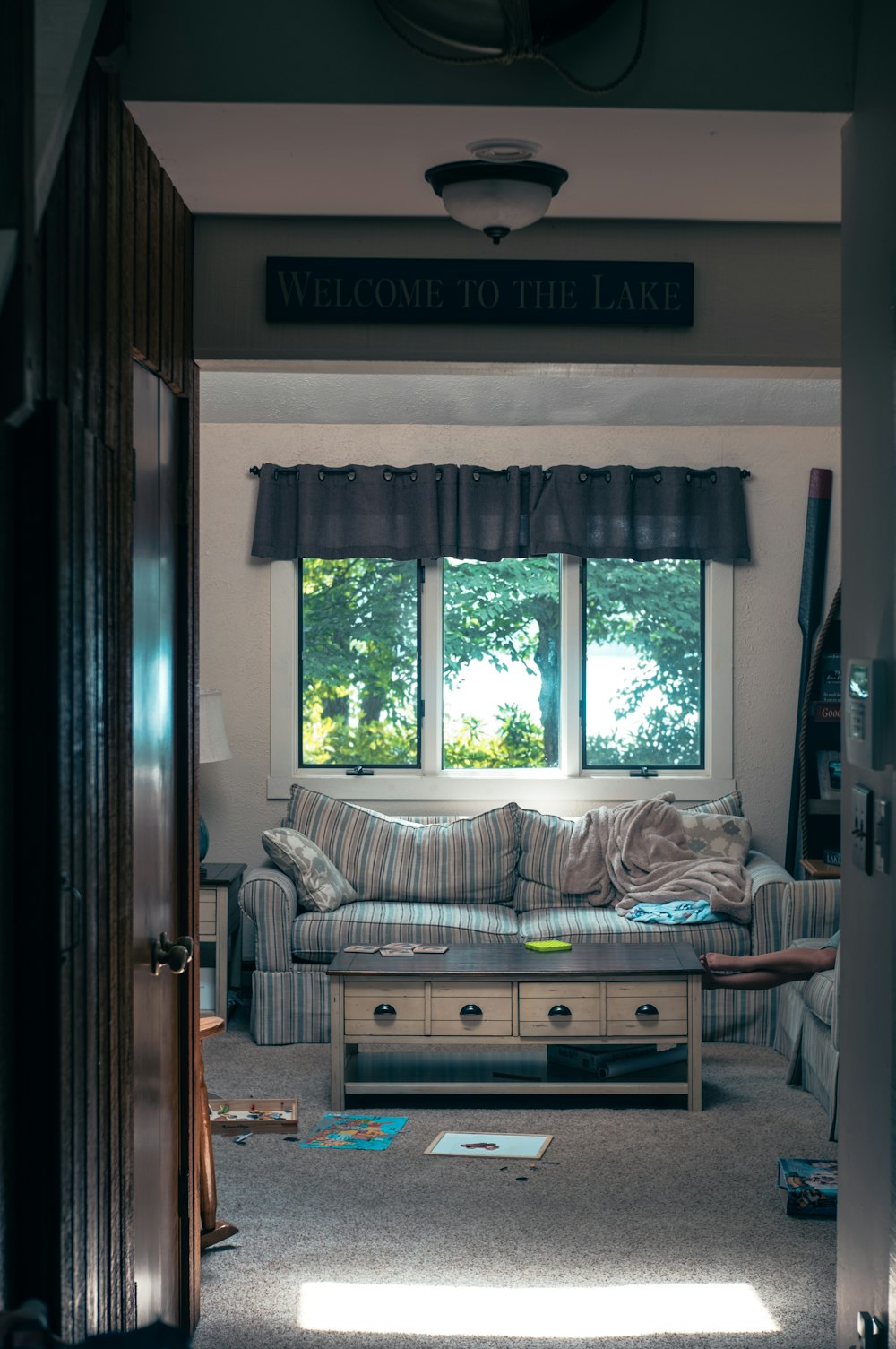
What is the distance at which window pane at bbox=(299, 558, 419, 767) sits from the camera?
269 inches

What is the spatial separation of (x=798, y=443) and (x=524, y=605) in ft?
5.00

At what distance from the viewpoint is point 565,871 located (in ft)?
20.1

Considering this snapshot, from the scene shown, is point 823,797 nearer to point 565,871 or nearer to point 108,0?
point 565,871

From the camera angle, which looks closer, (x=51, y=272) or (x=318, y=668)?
(x=51, y=272)

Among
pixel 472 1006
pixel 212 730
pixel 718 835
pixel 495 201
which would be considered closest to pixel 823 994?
pixel 472 1006

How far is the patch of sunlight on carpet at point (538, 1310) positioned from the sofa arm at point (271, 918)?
2.26 m

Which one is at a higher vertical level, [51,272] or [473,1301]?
[51,272]

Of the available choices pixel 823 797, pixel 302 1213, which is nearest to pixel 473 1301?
pixel 302 1213

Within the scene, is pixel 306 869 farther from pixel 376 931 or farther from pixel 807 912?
pixel 807 912

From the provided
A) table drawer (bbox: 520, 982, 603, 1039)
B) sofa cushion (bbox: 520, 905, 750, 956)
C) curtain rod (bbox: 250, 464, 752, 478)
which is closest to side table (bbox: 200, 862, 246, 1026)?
sofa cushion (bbox: 520, 905, 750, 956)

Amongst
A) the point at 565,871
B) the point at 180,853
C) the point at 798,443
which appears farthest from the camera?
the point at 798,443

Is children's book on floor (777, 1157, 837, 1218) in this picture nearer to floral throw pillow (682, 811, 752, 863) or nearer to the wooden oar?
floral throw pillow (682, 811, 752, 863)

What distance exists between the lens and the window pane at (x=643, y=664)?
6.82 m

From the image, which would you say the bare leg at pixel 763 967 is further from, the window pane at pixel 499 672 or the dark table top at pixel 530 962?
the window pane at pixel 499 672
